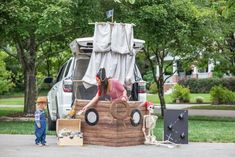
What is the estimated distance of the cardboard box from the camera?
37.7 feet

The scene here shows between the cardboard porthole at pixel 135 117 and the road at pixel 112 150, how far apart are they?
0.52m

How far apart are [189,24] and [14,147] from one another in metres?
9.88

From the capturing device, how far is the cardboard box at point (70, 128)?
11.5 m

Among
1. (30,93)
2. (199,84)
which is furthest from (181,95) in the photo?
(30,93)

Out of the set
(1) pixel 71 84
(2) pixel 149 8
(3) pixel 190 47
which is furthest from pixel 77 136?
(3) pixel 190 47

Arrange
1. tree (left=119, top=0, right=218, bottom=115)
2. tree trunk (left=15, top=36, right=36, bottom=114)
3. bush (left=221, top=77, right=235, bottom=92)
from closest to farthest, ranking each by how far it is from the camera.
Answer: tree (left=119, top=0, right=218, bottom=115) → tree trunk (left=15, top=36, right=36, bottom=114) → bush (left=221, top=77, right=235, bottom=92)

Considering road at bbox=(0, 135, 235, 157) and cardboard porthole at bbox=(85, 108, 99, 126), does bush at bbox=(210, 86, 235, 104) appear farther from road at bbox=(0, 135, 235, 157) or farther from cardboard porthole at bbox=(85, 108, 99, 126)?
cardboard porthole at bbox=(85, 108, 99, 126)

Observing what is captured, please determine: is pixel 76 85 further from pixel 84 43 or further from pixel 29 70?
pixel 29 70

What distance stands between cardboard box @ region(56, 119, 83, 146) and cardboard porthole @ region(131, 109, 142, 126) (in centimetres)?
111

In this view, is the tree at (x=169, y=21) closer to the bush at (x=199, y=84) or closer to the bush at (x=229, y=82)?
the bush at (x=229, y=82)

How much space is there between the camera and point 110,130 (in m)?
11.4

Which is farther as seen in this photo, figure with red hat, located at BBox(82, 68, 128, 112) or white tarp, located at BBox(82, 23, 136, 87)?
white tarp, located at BBox(82, 23, 136, 87)

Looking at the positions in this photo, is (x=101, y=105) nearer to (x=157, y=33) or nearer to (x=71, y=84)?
(x=71, y=84)

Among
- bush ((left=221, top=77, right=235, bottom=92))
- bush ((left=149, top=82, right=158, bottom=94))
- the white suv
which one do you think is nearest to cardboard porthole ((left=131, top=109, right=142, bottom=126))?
the white suv
